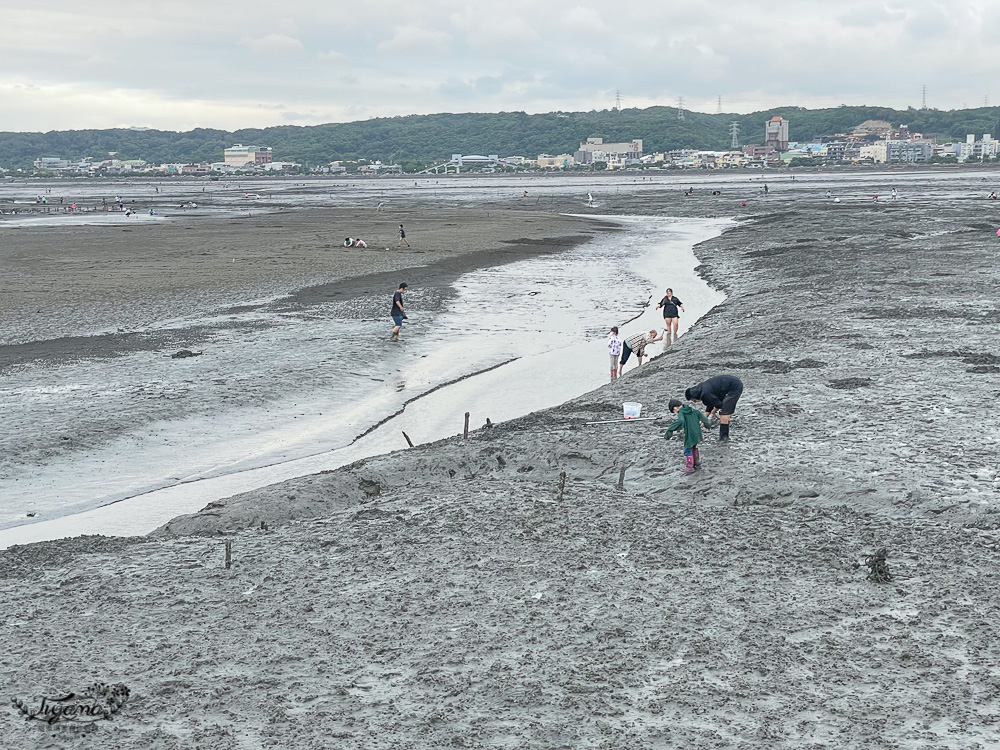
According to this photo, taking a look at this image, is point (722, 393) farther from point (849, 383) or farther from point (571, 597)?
point (571, 597)

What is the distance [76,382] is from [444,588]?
15366 mm

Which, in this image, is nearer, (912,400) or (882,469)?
(882,469)

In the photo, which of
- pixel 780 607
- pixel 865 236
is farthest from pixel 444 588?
pixel 865 236

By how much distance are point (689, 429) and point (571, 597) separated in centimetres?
465

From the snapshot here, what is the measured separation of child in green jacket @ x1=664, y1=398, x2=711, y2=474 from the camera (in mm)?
15109

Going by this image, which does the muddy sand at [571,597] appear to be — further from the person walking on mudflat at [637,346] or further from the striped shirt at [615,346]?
the person walking on mudflat at [637,346]

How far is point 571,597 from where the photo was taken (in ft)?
37.4

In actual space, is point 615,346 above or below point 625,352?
above

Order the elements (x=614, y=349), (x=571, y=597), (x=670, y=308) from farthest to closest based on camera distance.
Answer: (x=670, y=308) → (x=614, y=349) → (x=571, y=597)

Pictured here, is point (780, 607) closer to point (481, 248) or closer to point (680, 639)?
point (680, 639)

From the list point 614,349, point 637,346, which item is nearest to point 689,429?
point 614,349

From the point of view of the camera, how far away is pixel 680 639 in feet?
33.9

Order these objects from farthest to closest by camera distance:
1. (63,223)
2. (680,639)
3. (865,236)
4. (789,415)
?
1. (63,223)
2. (865,236)
3. (789,415)
4. (680,639)

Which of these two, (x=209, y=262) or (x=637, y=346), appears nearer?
(x=637, y=346)
